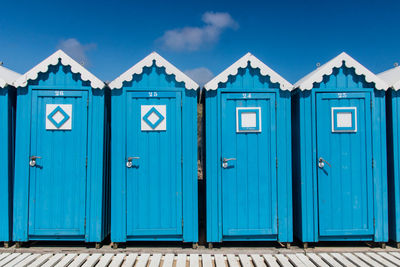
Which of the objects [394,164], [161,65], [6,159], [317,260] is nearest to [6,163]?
[6,159]

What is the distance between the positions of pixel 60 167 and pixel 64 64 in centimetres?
166

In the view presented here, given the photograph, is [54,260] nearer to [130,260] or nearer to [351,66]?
[130,260]

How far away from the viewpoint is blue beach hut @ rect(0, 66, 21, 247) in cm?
406

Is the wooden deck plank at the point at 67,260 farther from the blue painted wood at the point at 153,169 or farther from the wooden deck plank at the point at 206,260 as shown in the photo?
the wooden deck plank at the point at 206,260

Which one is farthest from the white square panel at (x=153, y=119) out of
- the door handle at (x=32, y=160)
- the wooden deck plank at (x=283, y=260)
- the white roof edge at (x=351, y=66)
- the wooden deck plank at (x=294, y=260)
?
the wooden deck plank at (x=294, y=260)

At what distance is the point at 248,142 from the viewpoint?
4098 mm

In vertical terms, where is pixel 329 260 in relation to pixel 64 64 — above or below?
below

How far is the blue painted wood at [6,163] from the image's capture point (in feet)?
13.3

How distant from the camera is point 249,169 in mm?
4090

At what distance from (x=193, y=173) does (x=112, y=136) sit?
1.43m

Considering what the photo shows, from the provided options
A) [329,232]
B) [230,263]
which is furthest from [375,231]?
[230,263]

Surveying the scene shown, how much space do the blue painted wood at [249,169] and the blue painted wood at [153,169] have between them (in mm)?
336

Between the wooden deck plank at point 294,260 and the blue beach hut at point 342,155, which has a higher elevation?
the blue beach hut at point 342,155

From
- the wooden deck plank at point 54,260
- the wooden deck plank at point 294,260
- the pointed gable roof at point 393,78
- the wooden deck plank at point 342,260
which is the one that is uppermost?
the pointed gable roof at point 393,78
